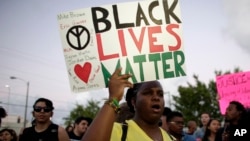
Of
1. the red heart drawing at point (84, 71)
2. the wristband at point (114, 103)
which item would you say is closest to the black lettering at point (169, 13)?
the red heart drawing at point (84, 71)

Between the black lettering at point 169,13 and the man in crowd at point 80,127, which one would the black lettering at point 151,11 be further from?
the man in crowd at point 80,127

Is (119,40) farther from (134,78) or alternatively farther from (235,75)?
(235,75)

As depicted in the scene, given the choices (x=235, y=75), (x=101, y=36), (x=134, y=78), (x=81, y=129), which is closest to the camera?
(x=134, y=78)

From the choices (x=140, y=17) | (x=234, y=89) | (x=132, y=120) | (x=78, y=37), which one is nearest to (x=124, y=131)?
(x=132, y=120)

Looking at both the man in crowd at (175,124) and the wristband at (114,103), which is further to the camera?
the man in crowd at (175,124)

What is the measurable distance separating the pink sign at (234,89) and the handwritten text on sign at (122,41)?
193 inches

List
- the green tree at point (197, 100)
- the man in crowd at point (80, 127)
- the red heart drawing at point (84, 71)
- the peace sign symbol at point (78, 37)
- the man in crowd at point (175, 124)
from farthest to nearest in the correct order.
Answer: the green tree at point (197, 100), the man in crowd at point (80, 127), the man in crowd at point (175, 124), the peace sign symbol at point (78, 37), the red heart drawing at point (84, 71)

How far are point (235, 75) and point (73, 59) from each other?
19.7 feet

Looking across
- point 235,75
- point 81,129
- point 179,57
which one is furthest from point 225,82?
point 179,57

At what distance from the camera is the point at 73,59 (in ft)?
8.97

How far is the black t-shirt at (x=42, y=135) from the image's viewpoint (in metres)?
4.36

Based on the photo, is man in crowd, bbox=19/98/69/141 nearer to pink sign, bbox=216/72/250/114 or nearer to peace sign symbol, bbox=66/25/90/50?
peace sign symbol, bbox=66/25/90/50

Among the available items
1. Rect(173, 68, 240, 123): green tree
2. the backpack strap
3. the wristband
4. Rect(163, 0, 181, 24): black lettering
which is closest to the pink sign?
Rect(163, 0, 181, 24): black lettering

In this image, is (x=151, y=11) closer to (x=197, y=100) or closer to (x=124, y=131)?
(x=124, y=131)
